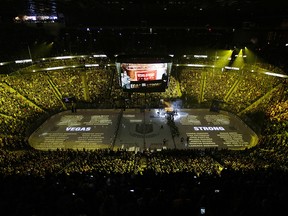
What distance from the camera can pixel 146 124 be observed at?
38406 millimetres

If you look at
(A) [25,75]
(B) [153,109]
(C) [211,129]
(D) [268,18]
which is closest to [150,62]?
(B) [153,109]

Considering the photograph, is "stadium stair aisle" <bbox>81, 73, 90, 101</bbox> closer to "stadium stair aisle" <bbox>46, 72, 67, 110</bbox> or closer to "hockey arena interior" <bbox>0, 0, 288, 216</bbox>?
"hockey arena interior" <bbox>0, 0, 288, 216</bbox>

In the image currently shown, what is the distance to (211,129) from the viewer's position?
121ft

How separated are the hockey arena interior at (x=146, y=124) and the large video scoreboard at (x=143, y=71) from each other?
159 mm

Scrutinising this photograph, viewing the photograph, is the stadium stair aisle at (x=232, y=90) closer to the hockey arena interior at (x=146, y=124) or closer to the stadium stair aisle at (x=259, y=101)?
the hockey arena interior at (x=146, y=124)

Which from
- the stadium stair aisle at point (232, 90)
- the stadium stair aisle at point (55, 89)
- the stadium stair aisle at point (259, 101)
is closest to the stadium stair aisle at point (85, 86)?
the stadium stair aisle at point (55, 89)

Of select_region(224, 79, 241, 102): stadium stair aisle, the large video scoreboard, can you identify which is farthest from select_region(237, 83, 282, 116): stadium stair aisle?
the large video scoreboard

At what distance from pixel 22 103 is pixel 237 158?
31903mm

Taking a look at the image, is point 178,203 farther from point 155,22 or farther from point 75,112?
point 155,22

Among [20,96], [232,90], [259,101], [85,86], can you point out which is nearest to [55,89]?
[85,86]

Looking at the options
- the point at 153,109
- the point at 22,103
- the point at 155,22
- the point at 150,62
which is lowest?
the point at 153,109

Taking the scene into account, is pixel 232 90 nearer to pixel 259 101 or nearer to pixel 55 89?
pixel 259 101

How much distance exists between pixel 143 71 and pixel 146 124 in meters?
8.40

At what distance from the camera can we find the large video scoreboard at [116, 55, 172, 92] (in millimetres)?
39406
